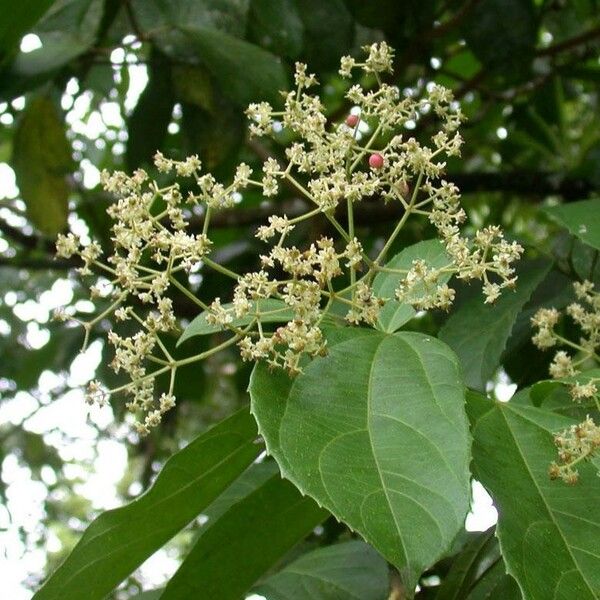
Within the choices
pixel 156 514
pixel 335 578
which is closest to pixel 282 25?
pixel 335 578

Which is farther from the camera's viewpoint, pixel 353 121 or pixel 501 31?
pixel 501 31

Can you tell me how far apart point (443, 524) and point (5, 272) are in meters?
3.10

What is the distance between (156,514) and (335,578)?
46 centimetres

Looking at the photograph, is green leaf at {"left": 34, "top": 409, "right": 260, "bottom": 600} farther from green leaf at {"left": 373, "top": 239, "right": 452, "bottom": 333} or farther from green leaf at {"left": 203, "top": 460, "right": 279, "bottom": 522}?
green leaf at {"left": 203, "top": 460, "right": 279, "bottom": 522}

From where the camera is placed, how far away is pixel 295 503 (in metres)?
1.30

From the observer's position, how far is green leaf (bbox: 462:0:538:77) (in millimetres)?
2391

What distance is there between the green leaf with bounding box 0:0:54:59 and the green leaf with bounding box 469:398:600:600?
1138 millimetres

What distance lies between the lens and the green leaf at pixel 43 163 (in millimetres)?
2447

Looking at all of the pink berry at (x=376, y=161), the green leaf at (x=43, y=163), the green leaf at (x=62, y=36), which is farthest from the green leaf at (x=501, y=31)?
the pink berry at (x=376, y=161)

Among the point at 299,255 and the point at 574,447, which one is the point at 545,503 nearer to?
the point at 574,447

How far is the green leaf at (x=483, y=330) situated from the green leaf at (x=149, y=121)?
3.42ft

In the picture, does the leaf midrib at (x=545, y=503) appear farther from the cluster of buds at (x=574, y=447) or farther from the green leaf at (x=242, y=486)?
the green leaf at (x=242, y=486)

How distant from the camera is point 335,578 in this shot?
1522 millimetres

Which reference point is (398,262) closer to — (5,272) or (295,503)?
(295,503)
